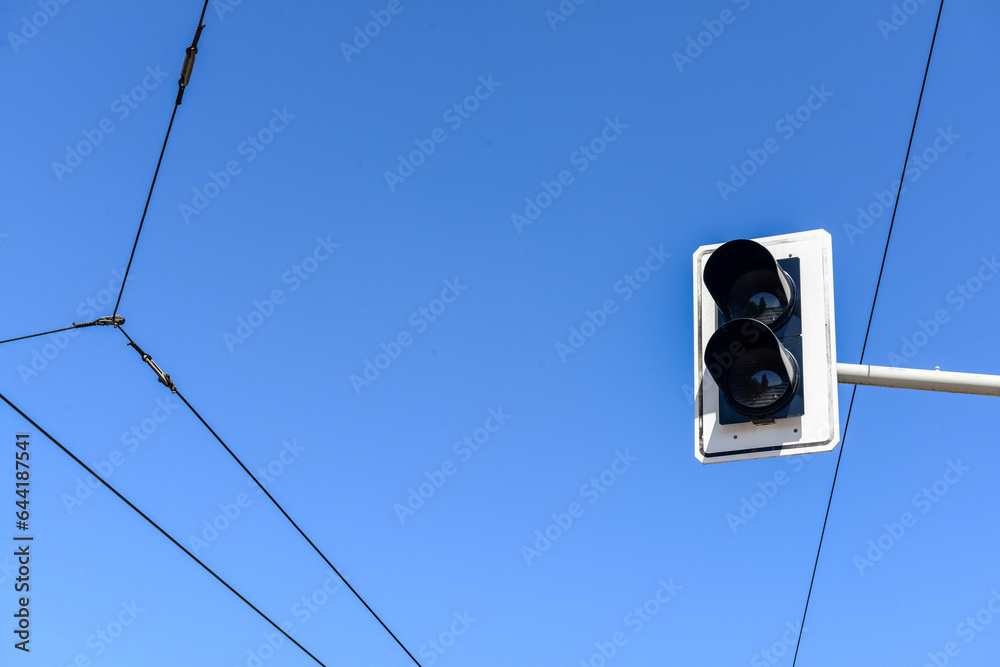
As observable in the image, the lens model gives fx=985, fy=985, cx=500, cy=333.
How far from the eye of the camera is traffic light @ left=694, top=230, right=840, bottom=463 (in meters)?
3.73

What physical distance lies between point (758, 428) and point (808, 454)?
24 centimetres

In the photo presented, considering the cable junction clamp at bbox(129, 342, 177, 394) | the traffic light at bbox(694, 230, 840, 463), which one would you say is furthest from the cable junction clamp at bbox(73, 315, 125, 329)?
the traffic light at bbox(694, 230, 840, 463)

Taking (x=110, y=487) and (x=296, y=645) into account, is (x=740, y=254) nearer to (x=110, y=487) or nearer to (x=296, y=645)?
(x=110, y=487)

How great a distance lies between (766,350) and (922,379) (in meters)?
0.59

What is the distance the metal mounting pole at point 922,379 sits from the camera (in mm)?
3637

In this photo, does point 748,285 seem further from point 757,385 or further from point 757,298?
point 757,385

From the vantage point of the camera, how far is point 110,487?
7312 millimetres

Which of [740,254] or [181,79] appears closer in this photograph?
[740,254]

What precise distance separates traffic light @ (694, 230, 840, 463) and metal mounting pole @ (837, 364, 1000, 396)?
9cm

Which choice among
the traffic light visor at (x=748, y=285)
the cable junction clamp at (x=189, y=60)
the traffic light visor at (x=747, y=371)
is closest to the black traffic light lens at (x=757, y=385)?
the traffic light visor at (x=747, y=371)

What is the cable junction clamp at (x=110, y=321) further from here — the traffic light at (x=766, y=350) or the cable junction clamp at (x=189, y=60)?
the traffic light at (x=766, y=350)

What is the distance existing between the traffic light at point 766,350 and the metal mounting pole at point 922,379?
89 mm

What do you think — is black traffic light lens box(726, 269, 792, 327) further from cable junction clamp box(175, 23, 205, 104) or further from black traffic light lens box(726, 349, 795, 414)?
cable junction clamp box(175, 23, 205, 104)

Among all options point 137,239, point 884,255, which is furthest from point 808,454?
point 137,239
